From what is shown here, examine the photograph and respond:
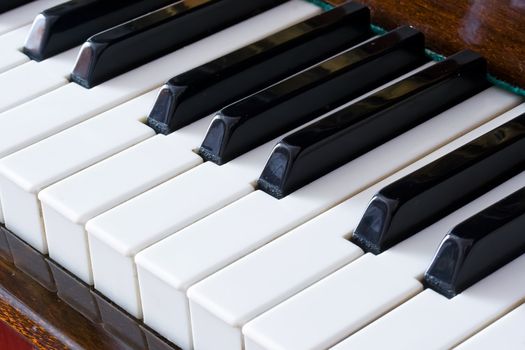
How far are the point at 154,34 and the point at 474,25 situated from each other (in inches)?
18.0

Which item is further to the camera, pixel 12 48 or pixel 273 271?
pixel 12 48

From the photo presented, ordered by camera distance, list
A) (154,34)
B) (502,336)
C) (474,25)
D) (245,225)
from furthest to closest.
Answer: (154,34)
(474,25)
(245,225)
(502,336)

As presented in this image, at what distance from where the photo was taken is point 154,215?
1.40 metres

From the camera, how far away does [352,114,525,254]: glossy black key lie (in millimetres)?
1347

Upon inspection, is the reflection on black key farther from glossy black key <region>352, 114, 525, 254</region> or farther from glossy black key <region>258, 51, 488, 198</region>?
glossy black key <region>258, 51, 488, 198</region>

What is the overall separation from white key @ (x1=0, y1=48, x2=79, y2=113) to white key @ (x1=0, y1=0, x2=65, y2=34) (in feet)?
0.43

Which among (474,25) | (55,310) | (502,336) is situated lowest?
(55,310)

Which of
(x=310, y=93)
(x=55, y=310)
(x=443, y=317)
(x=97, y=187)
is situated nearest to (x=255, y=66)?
(x=310, y=93)

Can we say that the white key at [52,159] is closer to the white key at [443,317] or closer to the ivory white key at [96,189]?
the ivory white key at [96,189]

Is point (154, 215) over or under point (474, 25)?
under

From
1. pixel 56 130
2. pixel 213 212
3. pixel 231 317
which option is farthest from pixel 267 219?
pixel 56 130

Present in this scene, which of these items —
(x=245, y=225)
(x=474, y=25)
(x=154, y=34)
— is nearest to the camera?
(x=245, y=225)

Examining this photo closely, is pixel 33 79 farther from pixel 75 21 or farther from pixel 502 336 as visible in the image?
pixel 502 336

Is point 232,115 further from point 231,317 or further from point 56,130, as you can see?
point 231,317
